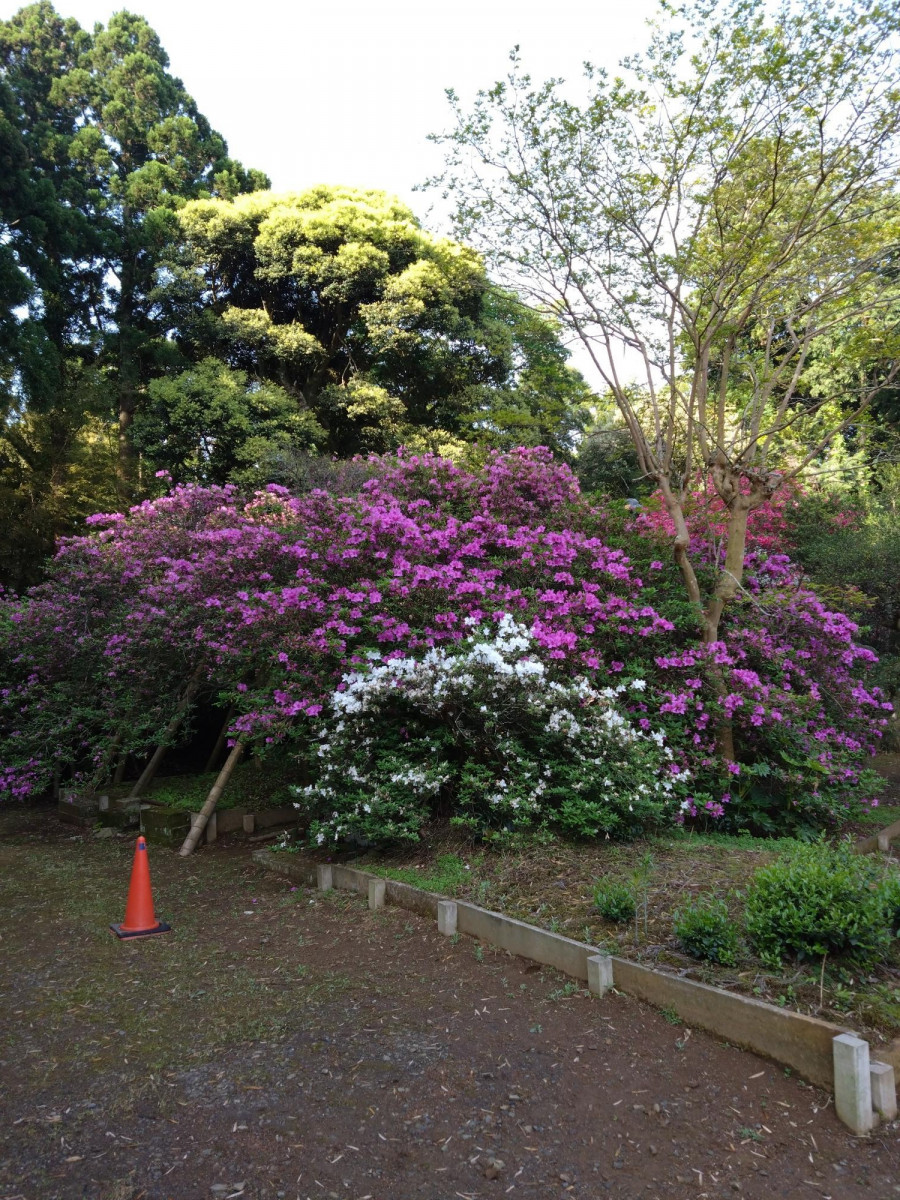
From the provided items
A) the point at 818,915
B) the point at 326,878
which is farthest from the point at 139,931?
the point at 818,915

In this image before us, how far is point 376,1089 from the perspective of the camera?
2.58 m

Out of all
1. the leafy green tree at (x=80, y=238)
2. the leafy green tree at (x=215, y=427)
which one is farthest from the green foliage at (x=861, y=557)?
the leafy green tree at (x=80, y=238)

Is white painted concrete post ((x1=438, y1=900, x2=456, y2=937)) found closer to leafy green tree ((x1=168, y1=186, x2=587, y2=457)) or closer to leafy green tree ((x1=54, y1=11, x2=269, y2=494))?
leafy green tree ((x1=168, y1=186, x2=587, y2=457))

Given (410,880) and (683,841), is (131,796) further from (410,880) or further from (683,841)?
(683,841)

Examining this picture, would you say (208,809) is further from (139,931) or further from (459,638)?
(459,638)

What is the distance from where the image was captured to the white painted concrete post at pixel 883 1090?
2.31m

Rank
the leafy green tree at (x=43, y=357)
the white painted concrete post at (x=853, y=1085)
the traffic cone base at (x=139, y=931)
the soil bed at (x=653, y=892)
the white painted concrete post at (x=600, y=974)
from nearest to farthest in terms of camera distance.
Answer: the white painted concrete post at (x=853, y=1085)
the soil bed at (x=653, y=892)
the white painted concrete post at (x=600, y=974)
the traffic cone base at (x=139, y=931)
the leafy green tree at (x=43, y=357)

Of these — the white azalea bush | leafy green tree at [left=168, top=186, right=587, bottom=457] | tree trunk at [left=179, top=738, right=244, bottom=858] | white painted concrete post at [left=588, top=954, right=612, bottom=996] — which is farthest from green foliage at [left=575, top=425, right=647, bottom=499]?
white painted concrete post at [left=588, top=954, right=612, bottom=996]

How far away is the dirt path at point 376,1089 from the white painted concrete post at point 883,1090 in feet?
0.17

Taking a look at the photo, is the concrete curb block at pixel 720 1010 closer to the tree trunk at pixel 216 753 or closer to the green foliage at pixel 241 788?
the green foliage at pixel 241 788

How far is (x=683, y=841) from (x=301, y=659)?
2.79 meters

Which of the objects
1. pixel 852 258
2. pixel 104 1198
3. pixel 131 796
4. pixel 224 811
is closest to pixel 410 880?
pixel 104 1198

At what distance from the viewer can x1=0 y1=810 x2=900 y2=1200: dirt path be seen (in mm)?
2150

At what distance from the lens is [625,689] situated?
17.4ft
